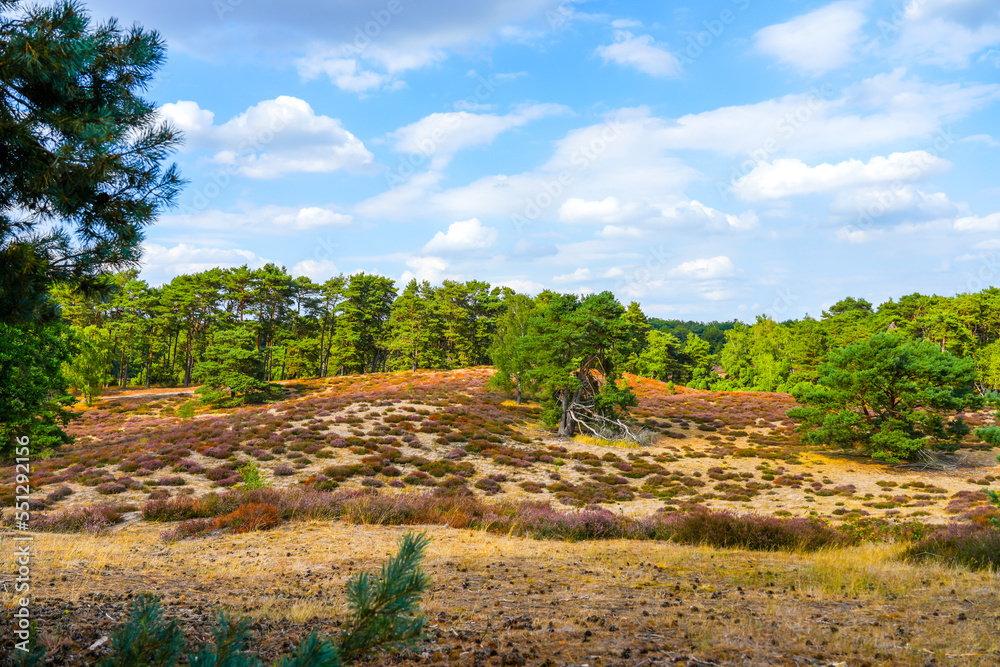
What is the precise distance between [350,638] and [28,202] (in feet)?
14.5

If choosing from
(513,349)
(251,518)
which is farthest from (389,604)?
(513,349)

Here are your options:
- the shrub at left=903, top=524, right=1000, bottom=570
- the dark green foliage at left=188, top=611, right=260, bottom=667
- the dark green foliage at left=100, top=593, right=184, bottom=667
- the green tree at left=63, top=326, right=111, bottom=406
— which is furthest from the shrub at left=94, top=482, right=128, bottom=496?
the green tree at left=63, top=326, right=111, bottom=406

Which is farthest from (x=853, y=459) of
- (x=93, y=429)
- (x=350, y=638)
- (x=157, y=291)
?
(x=157, y=291)

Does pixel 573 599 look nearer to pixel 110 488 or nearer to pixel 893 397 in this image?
pixel 110 488

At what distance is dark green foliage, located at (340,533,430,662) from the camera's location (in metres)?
2.12

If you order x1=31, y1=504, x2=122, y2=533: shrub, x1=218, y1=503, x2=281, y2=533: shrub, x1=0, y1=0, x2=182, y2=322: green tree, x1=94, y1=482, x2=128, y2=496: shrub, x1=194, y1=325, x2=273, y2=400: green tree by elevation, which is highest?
x1=0, y1=0, x2=182, y2=322: green tree

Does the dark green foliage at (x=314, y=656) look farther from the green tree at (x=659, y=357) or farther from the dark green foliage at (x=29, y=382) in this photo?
the green tree at (x=659, y=357)

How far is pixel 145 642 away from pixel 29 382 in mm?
16552

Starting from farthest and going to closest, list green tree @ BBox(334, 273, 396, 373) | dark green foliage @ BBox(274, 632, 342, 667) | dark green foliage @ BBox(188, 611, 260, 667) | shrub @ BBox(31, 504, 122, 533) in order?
1. green tree @ BBox(334, 273, 396, 373)
2. shrub @ BBox(31, 504, 122, 533)
3. dark green foliage @ BBox(274, 632, 342, 667)
4. dark green foliage @ BBox(188, 611, 260, 667)

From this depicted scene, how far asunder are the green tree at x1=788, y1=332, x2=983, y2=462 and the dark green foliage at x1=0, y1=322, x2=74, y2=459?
3238 cm

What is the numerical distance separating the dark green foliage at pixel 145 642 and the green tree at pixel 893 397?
31002 millimetres

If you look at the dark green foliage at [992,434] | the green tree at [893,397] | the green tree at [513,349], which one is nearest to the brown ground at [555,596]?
the dark green foliage at [992,434]

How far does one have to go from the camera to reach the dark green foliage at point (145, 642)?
74.5 inches

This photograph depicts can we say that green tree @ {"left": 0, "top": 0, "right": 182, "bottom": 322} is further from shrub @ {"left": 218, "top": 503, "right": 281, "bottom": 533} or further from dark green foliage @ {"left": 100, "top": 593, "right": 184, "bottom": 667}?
shrub @ {"left": 218, "top": 503, "right": 281, "bottom": 533}
